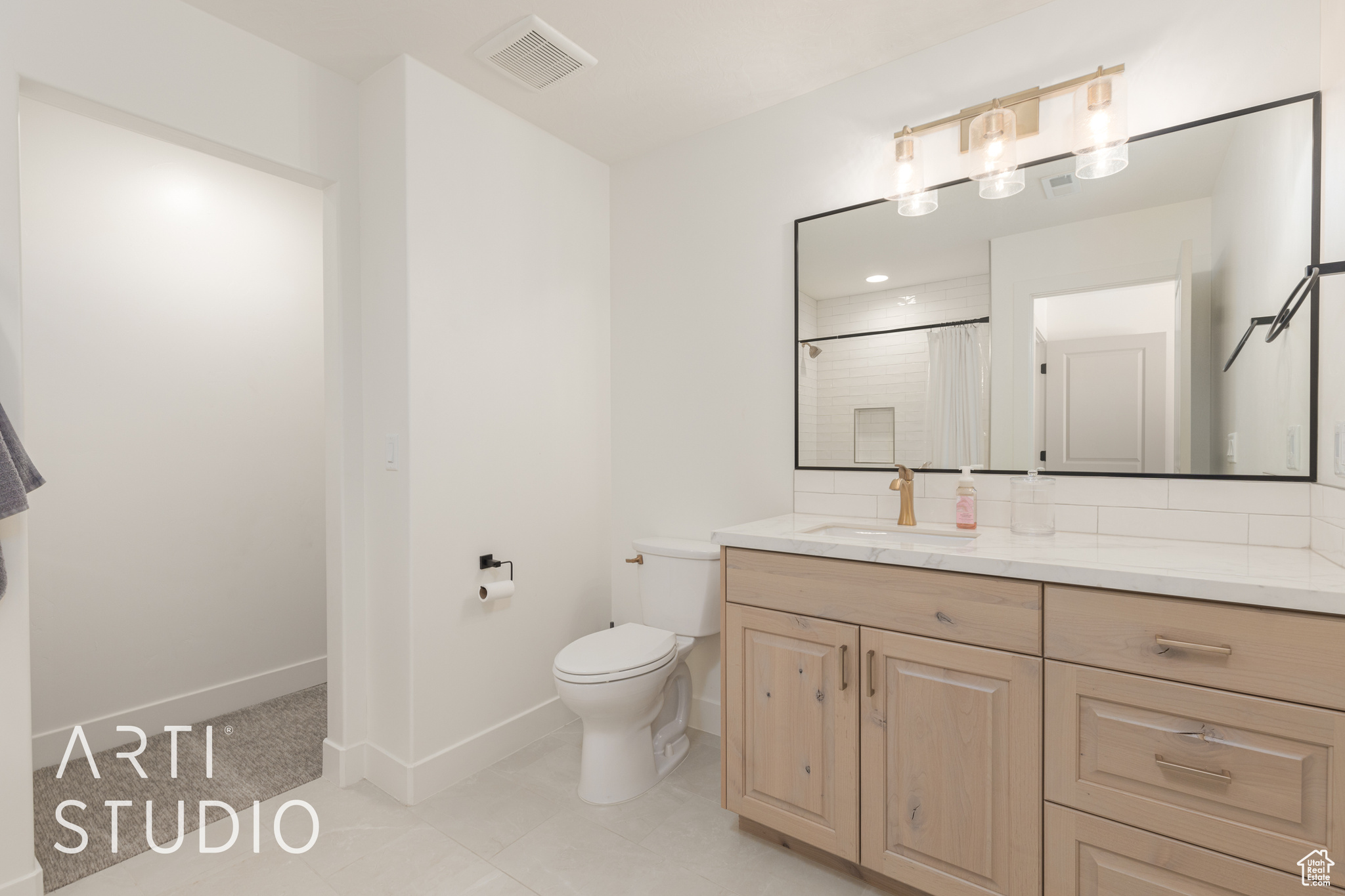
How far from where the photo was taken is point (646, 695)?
202 centimetres

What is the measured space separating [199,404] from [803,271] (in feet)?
8.22

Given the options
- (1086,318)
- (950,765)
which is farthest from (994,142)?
(950,765)

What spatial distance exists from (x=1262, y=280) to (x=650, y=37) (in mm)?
1780

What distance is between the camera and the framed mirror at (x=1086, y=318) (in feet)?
4.85

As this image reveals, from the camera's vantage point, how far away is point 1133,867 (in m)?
1.19

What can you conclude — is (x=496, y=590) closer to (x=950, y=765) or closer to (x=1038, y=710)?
(x=950, y=765)

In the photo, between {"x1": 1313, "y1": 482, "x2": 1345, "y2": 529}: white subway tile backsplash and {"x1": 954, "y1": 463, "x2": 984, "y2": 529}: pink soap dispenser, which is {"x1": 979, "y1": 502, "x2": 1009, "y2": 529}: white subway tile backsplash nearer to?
{"x1": 954, "y1": 463, "x2": 984, "y2": 529}: pink soap dispenser

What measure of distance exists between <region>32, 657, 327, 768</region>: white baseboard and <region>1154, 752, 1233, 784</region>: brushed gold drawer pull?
126 inches

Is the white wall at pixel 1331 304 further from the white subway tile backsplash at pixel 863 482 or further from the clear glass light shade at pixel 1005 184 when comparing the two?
the white subway tile backsplash at pixel 863 482

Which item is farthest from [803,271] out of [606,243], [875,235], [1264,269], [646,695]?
[646,695]

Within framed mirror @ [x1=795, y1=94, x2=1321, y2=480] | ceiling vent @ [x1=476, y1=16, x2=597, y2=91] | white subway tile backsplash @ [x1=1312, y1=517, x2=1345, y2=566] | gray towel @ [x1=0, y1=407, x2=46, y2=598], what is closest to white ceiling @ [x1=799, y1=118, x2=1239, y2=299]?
framed mirror @ [x1=795, y1=94, x2=1321, y2=480]

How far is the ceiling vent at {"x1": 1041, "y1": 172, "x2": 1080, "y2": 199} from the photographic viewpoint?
5.69ft

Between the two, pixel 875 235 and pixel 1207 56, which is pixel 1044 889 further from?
pixel 1207 56

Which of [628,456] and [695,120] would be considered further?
[628,456]
